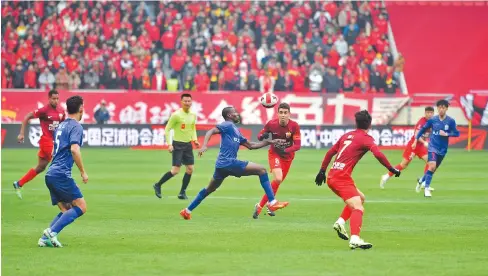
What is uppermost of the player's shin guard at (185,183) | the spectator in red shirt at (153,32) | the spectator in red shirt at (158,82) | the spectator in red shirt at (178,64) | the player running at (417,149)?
the spectator in red shirt at (153,32)

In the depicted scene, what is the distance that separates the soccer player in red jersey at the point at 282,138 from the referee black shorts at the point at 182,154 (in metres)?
3.82

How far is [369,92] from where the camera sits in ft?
152

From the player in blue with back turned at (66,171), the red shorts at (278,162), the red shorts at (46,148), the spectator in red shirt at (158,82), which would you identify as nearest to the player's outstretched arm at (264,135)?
the red shorts at (278,162)

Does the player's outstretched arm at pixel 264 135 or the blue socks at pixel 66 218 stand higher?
the player's outstretched arm at pixel 264 135

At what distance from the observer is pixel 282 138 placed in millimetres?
19484

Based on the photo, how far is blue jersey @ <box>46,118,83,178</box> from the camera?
1409 cm

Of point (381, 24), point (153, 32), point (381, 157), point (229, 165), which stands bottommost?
point (229, 165)

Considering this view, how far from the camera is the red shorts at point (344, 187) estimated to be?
14.6 meters

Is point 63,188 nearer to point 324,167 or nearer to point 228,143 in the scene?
point 324,167

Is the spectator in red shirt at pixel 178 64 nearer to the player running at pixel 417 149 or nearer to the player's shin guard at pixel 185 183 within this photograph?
the player running at pixel 417 149

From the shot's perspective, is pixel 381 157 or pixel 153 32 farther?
pixel 153 32

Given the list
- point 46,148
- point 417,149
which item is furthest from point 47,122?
point 417,149

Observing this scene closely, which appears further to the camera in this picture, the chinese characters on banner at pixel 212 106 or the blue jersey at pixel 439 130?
the chinese characters on banner at pixel 212 106

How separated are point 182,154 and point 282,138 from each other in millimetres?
4380
